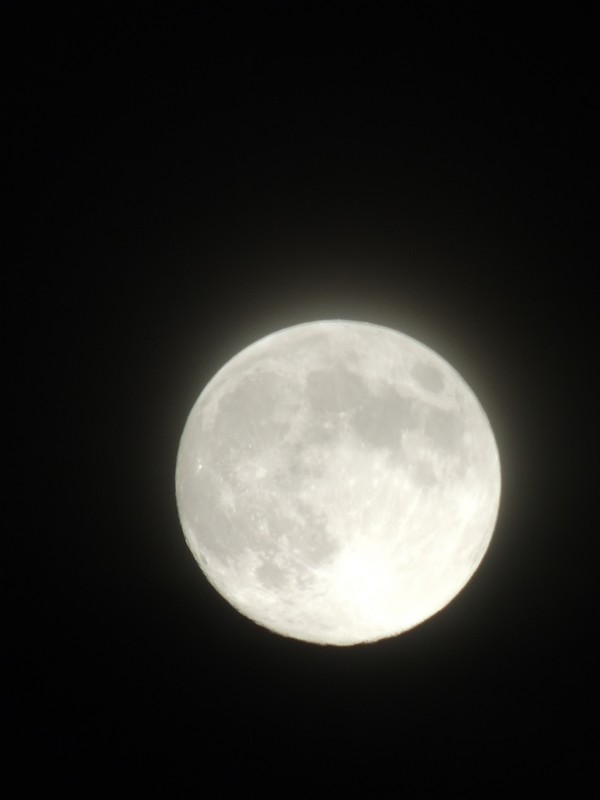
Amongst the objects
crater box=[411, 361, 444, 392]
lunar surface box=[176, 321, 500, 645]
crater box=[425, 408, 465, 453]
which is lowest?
lunar surface box=[176, 321, 500, 645]

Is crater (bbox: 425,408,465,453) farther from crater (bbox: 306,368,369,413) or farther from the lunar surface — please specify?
crater (bbox: 306,368,369,413)

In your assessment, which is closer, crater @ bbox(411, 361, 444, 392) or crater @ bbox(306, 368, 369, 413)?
crater @ bbox(306, 368, 369, 413)

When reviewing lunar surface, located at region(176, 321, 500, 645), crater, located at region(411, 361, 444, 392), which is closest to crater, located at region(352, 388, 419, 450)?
lunar surface, located at region(176, 321, 500, 645)

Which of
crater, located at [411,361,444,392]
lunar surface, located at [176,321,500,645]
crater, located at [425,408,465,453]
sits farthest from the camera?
crater, located at [411,361,444,392]

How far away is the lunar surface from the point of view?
416cm

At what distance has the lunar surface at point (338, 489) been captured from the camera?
4164mm

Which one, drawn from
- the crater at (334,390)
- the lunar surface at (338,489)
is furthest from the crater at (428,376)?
the crater at (334,390)

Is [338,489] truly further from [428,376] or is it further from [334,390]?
[428,376]

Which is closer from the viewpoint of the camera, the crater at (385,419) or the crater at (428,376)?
the crater at (385,419)

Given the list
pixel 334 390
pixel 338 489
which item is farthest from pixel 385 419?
pixel 338 489

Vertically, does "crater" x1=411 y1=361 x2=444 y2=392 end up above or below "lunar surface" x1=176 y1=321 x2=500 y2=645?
above

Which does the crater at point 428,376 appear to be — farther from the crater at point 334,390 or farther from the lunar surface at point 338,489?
the crater at point 334,390

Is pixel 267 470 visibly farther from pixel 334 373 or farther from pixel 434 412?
pixel 434 412

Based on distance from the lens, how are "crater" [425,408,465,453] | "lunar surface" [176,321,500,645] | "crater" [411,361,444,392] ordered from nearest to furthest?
"lunar surface" [176,321,500,645]
"crater" [425,408,465,453]
"crater" [411,361,444,392]
